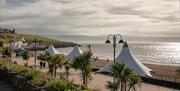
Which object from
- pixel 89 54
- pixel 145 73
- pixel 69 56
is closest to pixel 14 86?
pixel 89 54

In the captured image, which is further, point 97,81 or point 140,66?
point 97,81

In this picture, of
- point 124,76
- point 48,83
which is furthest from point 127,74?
point 48,83

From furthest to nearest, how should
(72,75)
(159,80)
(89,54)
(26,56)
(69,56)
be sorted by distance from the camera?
(26,56) < (69,56) < (72,75) < (159,80) < (89,54)

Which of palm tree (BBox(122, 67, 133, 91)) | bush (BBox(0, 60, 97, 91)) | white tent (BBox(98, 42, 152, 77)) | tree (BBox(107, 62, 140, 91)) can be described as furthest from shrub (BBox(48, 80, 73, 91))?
white tent (BBox(98, 42, 152, 77))

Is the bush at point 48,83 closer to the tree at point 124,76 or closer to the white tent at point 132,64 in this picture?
the tree at point 124,76

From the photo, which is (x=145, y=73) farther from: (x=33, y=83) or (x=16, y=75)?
(x=33, y=83)

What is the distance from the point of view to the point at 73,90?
16.1 metres

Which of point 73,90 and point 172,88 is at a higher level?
point 73,90

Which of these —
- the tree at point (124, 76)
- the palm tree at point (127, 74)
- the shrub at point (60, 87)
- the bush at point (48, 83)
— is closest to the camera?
the shrub at point (60, 87)

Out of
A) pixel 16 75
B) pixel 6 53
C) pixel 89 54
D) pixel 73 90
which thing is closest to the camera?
pixel 73 90

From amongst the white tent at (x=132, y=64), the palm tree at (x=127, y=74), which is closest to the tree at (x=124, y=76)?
the palm tree at (x=127, y=74)

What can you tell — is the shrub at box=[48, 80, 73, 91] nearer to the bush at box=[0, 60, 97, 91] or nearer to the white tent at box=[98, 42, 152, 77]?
the bush at box=[0, 60, 97, 91]

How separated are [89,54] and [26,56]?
26883mm

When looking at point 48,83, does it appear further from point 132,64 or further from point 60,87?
point 132,64
